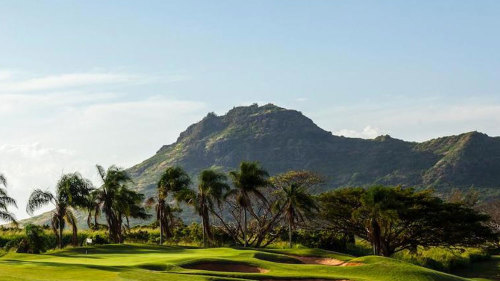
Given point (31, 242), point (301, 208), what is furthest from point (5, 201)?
point (301, 208)

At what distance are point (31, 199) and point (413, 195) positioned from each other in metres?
44.2

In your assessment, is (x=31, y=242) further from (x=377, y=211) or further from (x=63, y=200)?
(x=377, y=211)

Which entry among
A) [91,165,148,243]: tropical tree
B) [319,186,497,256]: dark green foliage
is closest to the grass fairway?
[91,165,148,243]: tropical tree

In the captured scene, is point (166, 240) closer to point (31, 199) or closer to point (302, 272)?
point (31, 199)

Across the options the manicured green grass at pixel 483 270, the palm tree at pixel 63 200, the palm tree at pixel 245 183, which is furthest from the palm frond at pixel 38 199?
the manicured green grass at pixel 483 270

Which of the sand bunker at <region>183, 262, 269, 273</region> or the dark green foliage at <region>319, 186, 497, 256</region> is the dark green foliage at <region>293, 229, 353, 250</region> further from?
the sand bunker at <region>183, 262, 269, 273</region>

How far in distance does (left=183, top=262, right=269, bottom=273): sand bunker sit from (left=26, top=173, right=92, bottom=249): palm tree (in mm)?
22841

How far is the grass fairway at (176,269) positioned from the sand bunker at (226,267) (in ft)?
0.55

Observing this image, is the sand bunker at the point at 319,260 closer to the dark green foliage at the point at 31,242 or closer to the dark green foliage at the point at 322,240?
the dark green foliage at the point at 322,240

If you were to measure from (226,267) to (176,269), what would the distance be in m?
5.67

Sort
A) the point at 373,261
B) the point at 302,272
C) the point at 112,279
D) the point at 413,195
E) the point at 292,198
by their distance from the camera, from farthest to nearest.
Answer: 1. the point at 413,195
2. the point at 292,198
3. the point at 373,261
4. the point at 302,272
5. the point at 112,279

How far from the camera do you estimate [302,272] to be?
38625mm

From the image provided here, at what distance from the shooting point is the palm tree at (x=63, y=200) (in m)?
59.6

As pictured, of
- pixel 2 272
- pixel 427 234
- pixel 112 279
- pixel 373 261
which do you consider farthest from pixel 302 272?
pixel 427 234
